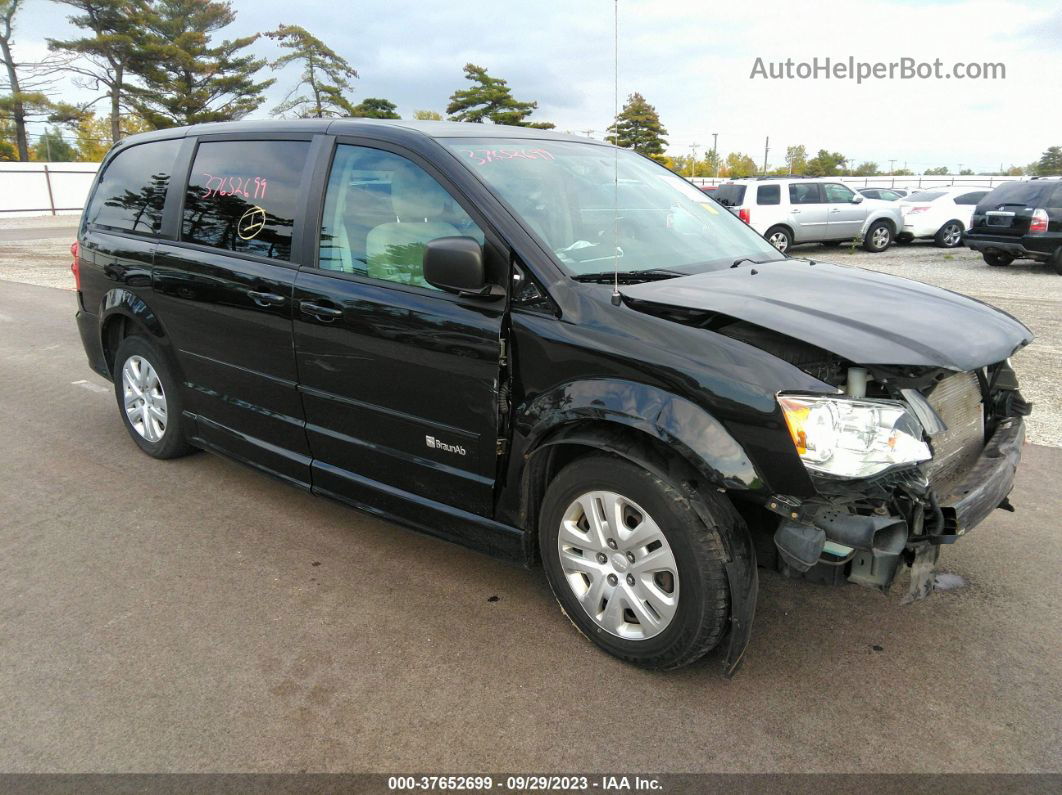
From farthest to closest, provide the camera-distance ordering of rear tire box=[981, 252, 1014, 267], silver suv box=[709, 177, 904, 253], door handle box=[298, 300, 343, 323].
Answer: silver suv box=[709, 177, 904, 253] → rear tire box=[981, 252, 1014, 267] → door handle box=[298, 300, 343, 323]

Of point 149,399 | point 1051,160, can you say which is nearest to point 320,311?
point 149,399

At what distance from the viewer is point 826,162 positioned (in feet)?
232

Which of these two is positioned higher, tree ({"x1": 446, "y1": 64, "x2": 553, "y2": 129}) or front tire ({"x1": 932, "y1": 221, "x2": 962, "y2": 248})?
tree ({"x1": 446, "y1": 64, "x2": 553, "y2": 129})

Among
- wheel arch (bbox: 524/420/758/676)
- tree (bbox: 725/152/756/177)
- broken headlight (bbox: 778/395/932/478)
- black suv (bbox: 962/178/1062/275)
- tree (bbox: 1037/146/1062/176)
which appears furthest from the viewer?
tree (bbox: 725/152/756/177)

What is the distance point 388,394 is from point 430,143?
3.49ft

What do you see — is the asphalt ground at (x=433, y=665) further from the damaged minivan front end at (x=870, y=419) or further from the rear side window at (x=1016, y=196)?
the rear side window at (x=1016, y=196)

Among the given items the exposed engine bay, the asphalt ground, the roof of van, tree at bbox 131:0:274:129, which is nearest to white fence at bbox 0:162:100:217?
tree at bbox 131:0:274:129

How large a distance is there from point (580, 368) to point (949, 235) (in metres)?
19.8

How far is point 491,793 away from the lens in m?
2.33

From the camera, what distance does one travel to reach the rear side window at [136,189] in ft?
14.8

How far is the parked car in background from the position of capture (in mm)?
19000

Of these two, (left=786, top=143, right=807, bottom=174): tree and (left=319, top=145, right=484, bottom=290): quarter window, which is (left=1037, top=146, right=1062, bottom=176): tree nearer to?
(left=786, top=143, right=807, bottom=174): tree

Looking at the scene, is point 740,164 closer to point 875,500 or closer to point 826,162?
point 826,162

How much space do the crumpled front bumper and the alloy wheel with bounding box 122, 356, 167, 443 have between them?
415 centimetres
